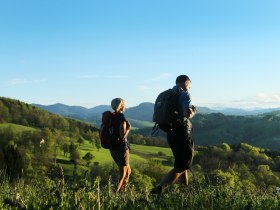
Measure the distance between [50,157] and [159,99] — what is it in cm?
10042

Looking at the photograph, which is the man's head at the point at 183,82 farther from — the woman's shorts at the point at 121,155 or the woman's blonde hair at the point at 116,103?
the woman's shorts at the point at 121,155

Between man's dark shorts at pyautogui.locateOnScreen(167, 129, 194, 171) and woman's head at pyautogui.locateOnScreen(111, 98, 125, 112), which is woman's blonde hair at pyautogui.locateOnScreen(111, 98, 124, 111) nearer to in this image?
woman's head at pyautogui.locateOnScreen(111, 98, 125, 112)

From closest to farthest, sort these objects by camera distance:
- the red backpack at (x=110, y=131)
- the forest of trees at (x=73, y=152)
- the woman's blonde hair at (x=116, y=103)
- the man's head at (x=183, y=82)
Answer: the man's head at (x=183, y=82) → the red backpack at (x=110, y=131) → the woman's blonde hair at (x=116, y=103) → the forest of trees at (x=73, y=152)

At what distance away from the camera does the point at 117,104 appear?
7922 mm

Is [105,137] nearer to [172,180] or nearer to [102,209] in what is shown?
[172,180]

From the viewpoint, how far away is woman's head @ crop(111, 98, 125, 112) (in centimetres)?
788

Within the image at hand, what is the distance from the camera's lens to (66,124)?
157 meters

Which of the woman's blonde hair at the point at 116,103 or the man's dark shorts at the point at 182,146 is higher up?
the woman's blonde hair at the point at 116,103

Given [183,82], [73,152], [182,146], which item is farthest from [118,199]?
[73,152]

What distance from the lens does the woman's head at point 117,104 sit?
788cm

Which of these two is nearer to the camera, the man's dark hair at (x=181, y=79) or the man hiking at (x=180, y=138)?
the man hiking at (x=180, y=138)

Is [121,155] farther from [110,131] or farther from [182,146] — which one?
[182,146]

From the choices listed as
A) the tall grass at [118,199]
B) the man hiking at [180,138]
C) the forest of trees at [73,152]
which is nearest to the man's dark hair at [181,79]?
the man hiking at [180,138]

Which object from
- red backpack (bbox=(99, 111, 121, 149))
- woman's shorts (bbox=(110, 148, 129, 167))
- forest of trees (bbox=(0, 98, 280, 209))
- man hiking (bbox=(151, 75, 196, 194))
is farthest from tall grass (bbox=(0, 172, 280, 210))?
forest of trees (bbox=(0, 98, 280, 209))
